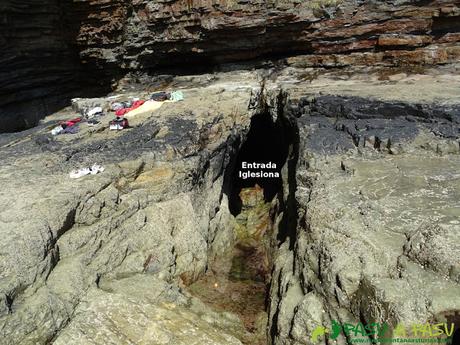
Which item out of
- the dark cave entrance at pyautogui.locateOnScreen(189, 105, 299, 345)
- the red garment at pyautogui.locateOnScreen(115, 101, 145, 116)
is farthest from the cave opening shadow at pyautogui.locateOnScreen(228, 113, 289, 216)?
the red garment at pyautogui.locateOnScreen(115, 101, 145, 116)

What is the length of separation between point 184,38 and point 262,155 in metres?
4.82

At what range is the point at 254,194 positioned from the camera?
11.0 metres

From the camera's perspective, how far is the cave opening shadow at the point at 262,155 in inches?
424

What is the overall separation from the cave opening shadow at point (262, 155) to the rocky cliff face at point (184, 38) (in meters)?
2.47

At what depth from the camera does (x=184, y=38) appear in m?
13.1

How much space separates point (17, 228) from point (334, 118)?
6.47 metres

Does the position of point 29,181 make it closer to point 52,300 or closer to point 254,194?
point 52,300

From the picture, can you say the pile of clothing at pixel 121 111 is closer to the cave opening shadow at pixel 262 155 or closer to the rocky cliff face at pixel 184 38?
the cave opening shadow at pixel 262 155

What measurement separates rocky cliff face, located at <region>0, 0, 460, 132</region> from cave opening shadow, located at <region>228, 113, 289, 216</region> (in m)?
2.47

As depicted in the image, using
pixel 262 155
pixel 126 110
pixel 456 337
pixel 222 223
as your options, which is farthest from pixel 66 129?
pixel 456 337

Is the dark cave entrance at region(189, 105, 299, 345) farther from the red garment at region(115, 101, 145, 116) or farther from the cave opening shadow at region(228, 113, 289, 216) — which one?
the red garment at region(115, 101, 145, 116)

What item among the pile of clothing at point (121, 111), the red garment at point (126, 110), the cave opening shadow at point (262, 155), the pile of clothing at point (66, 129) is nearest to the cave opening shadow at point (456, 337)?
the cave opening shadow at point (262, 155)

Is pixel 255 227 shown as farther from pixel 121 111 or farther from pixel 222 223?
pixel 121 111

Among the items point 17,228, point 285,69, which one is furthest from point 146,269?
point 285,69
